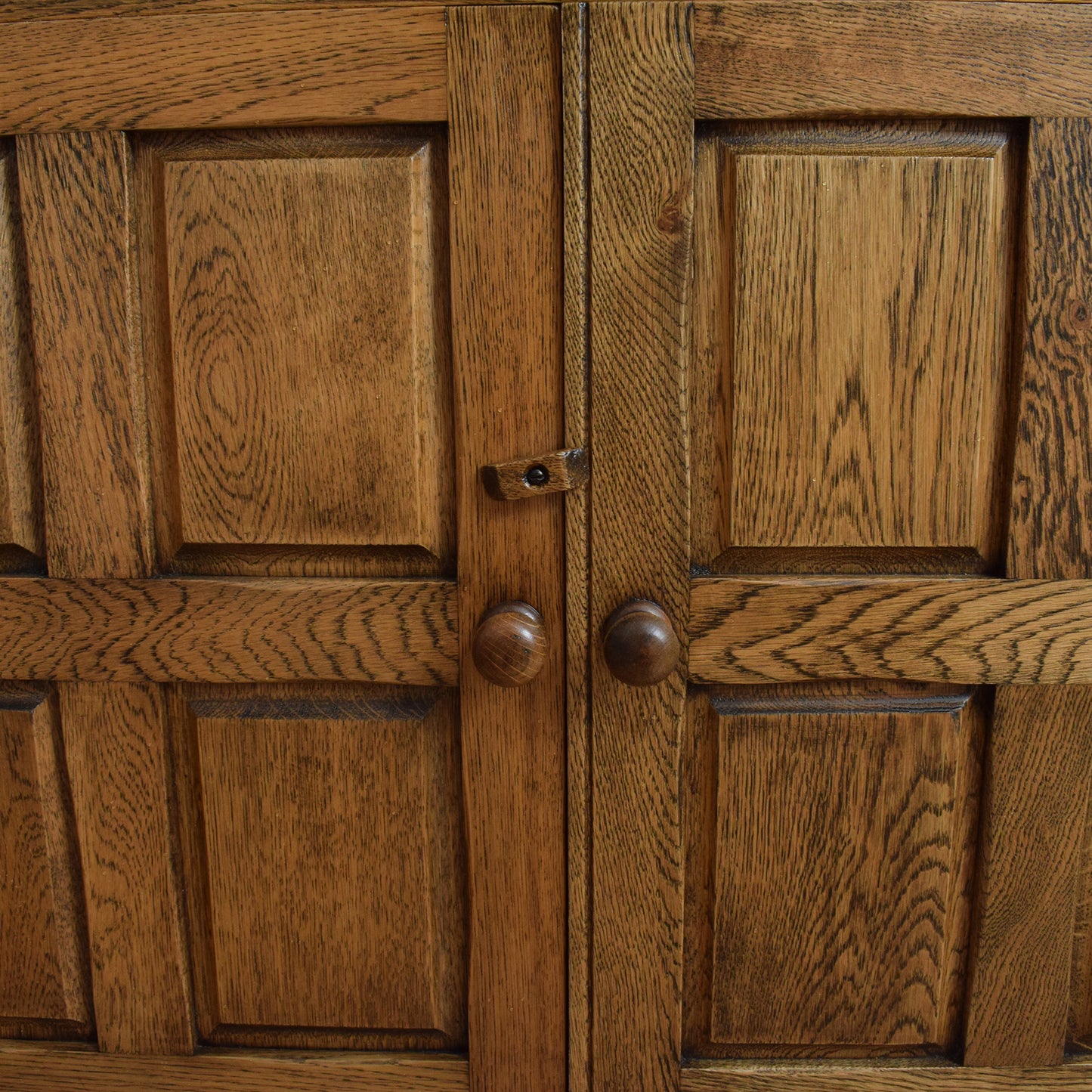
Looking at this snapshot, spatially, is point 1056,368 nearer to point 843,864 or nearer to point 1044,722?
point 1044,722

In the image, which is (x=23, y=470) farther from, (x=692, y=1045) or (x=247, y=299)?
(x=692, y=1045)

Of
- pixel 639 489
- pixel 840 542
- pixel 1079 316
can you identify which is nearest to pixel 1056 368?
pixel 1079 316

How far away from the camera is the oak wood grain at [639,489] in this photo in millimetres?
482

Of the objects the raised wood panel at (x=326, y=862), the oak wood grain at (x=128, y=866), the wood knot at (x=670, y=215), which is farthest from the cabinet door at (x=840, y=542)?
the oak wood grain at (x=128, y=866)

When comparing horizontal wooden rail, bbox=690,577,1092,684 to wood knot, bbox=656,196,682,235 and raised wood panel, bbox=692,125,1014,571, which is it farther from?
wood knot, bbox=656,196,682,235

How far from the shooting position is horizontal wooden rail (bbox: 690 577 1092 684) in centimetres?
51

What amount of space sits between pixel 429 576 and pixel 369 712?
10 cm

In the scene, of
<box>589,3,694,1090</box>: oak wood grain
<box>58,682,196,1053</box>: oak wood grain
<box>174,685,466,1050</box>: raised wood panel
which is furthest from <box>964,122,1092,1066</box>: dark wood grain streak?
<box>58,682,196,1053</box>: oak wood grain

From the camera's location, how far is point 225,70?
1.62ft

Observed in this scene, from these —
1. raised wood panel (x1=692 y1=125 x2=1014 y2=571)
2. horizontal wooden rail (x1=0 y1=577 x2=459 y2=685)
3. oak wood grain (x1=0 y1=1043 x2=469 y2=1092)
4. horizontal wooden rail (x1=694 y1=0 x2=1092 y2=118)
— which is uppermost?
horizontal wooden rail (x1=694 y1=0 x2=1092 y2=118)

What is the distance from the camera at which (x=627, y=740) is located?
0.53 m

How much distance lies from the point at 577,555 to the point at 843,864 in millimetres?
283

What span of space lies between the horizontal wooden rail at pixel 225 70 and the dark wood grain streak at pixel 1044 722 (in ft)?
1.28

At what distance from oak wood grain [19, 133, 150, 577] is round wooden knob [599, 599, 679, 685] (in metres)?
0.32
